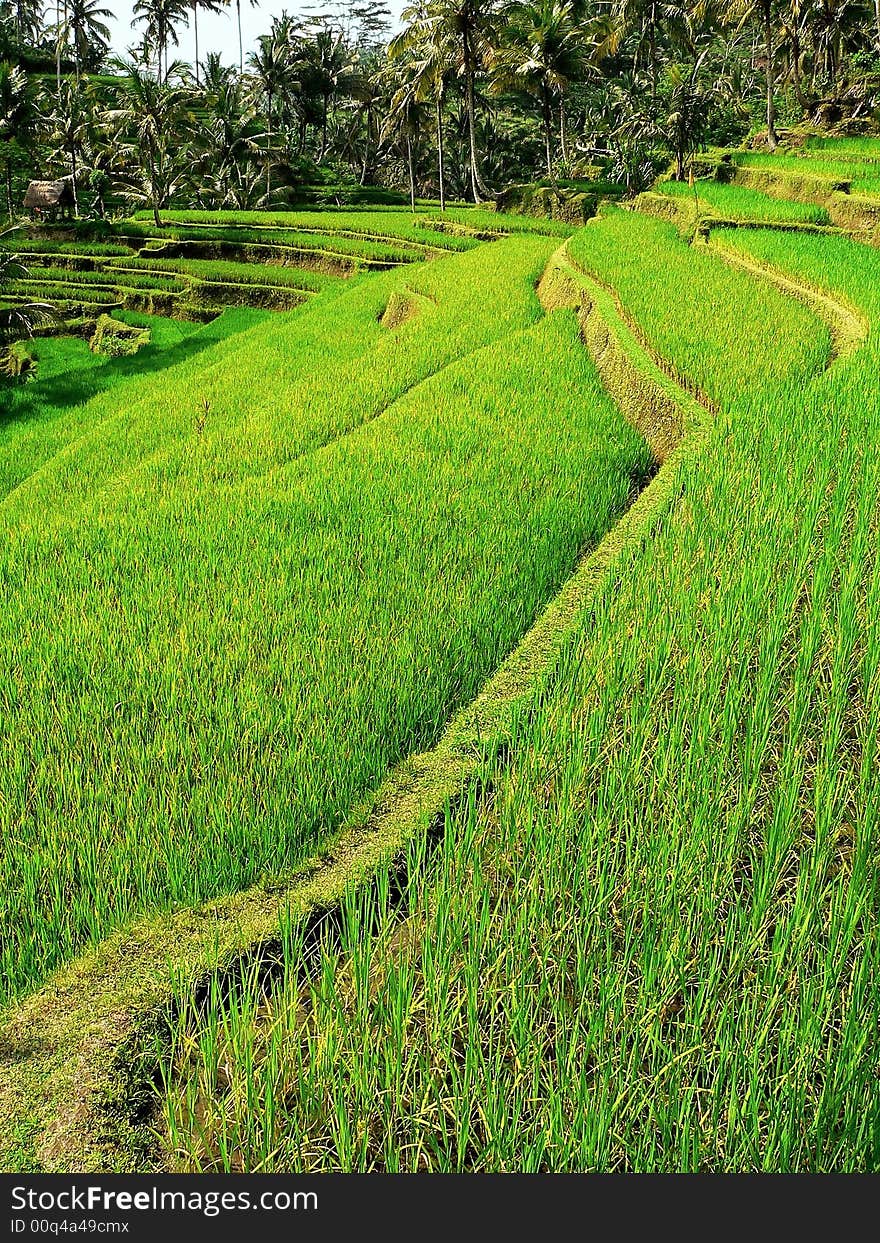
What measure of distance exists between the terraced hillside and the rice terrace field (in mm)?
13

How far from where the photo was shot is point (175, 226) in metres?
20.7

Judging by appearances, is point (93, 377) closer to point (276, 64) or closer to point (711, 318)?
point (711, 318)

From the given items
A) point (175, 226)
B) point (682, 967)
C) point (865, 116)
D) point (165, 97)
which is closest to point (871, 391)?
point (682, 967)

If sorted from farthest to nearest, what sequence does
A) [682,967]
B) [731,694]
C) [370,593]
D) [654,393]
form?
[654,393]
[370,593]
[731,694]
[682,967]

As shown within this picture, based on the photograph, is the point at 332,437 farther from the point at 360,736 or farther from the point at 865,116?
the point at 865,116

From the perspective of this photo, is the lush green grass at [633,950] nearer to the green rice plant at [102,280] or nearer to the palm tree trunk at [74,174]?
the green rice plant at [102,280]

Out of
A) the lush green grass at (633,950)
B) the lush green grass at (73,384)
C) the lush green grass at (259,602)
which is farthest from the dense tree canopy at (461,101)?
the lush green grass at (633,950)

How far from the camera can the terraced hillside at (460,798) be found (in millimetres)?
1378

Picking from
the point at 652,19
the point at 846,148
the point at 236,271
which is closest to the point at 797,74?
the point at 652,19

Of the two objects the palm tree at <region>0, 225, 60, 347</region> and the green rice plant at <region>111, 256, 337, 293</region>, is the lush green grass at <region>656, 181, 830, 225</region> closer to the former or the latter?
the green rice plant at <region>111, 256, 337, 293</region>

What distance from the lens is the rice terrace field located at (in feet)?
4.53

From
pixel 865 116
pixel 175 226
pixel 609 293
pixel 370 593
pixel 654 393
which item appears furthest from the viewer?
pixel 175 226

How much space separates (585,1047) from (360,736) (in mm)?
1391

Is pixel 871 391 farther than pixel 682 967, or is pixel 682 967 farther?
pixel 871 391
